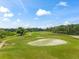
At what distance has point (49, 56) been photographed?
32.7 metres

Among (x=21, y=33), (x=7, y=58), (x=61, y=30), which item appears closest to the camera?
(x=7, y=58)

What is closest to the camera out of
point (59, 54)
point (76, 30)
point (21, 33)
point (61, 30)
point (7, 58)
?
point (7, 58)

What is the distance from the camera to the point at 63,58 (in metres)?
31.1

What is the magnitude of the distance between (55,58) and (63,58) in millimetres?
1620

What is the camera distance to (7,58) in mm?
30781

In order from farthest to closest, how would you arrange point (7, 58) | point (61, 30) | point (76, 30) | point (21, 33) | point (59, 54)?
point (61, 30) → point (76, 30) → point (21, 33) → point (59, 54) → point (7, 58)

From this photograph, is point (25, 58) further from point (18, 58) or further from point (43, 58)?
point (43, 58)

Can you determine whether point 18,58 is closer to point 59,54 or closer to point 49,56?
point 49,56

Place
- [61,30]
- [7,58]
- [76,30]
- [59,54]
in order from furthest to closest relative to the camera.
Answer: [61,30] < [76,30] < [59,54] < [7,58]

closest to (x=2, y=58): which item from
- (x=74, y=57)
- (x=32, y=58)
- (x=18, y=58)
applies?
(x=18, y=58)

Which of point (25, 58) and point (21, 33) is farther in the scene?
point (21, 33)

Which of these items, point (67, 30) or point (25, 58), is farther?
point (67, 30)

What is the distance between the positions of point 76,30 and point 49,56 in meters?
119

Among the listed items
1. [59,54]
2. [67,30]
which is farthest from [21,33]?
[59,54]
